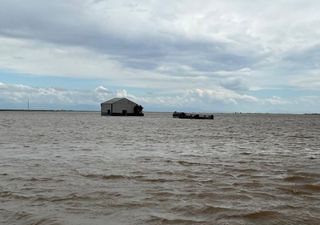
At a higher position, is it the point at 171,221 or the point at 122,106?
the point at 122,106

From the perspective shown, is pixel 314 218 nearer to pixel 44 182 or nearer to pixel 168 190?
pixel 168 190

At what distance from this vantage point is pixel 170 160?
2056 cm

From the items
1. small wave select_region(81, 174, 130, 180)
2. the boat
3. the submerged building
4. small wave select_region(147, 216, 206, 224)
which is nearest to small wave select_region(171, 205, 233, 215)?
small wave select_region(147, 216, 206, 224)

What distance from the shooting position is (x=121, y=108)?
136m

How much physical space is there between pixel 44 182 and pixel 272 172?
350 inches

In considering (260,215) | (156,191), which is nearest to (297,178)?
(156,191)

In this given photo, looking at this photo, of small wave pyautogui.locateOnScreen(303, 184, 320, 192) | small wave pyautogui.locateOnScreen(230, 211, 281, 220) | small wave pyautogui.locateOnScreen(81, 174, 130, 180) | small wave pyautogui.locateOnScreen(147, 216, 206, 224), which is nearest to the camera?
small wave pyautogui.locateOnScreen(147, 216, 206, 224)

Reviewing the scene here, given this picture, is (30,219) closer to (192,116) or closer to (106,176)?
(106,176)

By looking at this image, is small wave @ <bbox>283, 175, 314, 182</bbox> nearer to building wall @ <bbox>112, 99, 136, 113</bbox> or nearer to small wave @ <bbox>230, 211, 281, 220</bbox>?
small wave @ <bbox>230, 211, 281, 220</bbox>

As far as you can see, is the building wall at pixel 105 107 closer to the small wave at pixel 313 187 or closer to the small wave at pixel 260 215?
the small wave at pixel 313 187

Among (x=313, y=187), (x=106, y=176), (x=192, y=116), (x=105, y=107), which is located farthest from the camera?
(x=105, y=107)

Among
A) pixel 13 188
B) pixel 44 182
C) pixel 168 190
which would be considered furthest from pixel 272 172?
pixel 13 188

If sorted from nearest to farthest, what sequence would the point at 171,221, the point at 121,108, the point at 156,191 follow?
the point at 171,221
the point at 156,191
the point at 121,108

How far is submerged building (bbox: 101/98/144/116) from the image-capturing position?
135875 millimetres
